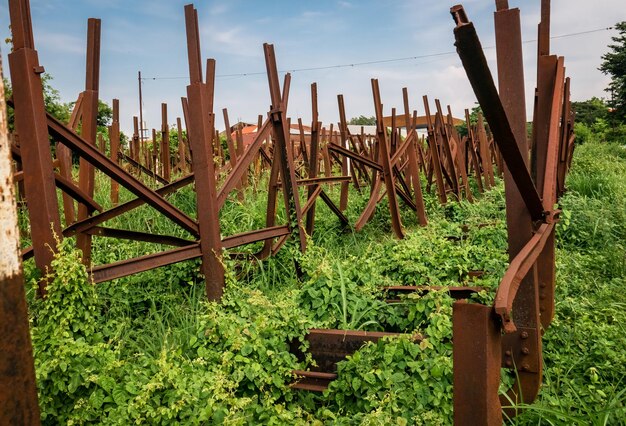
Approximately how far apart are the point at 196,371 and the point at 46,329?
86 cm

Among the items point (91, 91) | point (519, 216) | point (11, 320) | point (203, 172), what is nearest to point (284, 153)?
point (203, 172)

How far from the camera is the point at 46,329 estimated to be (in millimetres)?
2842

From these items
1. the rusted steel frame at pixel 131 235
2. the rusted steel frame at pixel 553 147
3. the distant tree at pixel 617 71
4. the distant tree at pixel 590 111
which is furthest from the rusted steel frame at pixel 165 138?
the distant tree at pixel 590 111

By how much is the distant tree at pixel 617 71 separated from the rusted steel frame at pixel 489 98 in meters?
32.5

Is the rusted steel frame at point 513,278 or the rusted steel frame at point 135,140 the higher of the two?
the rusted steel frame at point 135,140

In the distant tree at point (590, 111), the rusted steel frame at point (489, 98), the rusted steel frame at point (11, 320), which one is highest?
the distant tree at point (590, 111)

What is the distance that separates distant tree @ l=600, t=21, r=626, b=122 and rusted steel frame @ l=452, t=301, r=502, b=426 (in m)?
33.4

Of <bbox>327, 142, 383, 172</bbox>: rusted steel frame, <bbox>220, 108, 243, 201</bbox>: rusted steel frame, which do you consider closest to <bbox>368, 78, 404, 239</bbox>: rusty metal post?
<bbox>327, 142, 383, 172</bbox>: rusted steel frame

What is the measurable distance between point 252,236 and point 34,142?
184cm

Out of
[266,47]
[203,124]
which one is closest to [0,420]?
[203,124]

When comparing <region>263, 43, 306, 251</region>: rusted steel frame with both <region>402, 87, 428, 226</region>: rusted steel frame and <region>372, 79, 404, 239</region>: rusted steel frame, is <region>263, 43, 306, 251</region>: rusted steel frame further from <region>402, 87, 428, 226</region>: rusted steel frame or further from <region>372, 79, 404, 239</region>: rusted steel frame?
<region>402, 87, 428, 226</region>: rusted steel frame

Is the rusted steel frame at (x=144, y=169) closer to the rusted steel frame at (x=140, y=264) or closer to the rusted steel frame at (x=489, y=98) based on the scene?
the rusted steel frame at (x=140, y=264)

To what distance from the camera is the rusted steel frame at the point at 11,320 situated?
0.83m

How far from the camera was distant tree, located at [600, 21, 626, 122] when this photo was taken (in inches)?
1174
